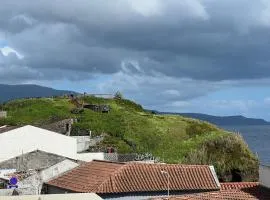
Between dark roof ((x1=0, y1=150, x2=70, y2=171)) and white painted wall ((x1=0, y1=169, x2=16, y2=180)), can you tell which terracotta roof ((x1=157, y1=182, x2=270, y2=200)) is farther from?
dark roof ((x1=0, y1=150, x2=70, y2=171))

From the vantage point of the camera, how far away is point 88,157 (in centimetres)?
7712

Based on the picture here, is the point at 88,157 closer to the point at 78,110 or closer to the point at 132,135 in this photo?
the point at 132,135

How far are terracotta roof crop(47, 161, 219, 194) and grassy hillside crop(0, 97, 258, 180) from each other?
3523cm

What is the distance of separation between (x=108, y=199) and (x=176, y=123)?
6549cm

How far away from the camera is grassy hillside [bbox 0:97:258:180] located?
9569cm

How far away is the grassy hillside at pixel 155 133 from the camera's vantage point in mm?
95688

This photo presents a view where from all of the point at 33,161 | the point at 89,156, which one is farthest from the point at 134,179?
the point at 89,156

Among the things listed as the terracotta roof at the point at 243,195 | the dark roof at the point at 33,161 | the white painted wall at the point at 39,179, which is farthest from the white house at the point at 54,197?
the dark roof at the point at 33,161

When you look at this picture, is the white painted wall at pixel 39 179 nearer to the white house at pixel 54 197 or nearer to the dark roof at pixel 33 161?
the dark roof at pixel 33 161

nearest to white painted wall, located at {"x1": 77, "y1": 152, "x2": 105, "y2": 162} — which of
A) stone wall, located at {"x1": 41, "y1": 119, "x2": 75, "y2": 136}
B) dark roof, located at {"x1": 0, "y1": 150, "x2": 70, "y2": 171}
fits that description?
dark roof, located at {"x1": 0, "y1": 150, "x2": 70, "y2": 171}

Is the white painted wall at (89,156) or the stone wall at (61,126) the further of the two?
the stone wall at (61,126)

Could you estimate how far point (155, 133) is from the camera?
109250 mm

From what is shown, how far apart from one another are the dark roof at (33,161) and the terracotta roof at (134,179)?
31.7 ft

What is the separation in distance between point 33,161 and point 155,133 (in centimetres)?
4144
